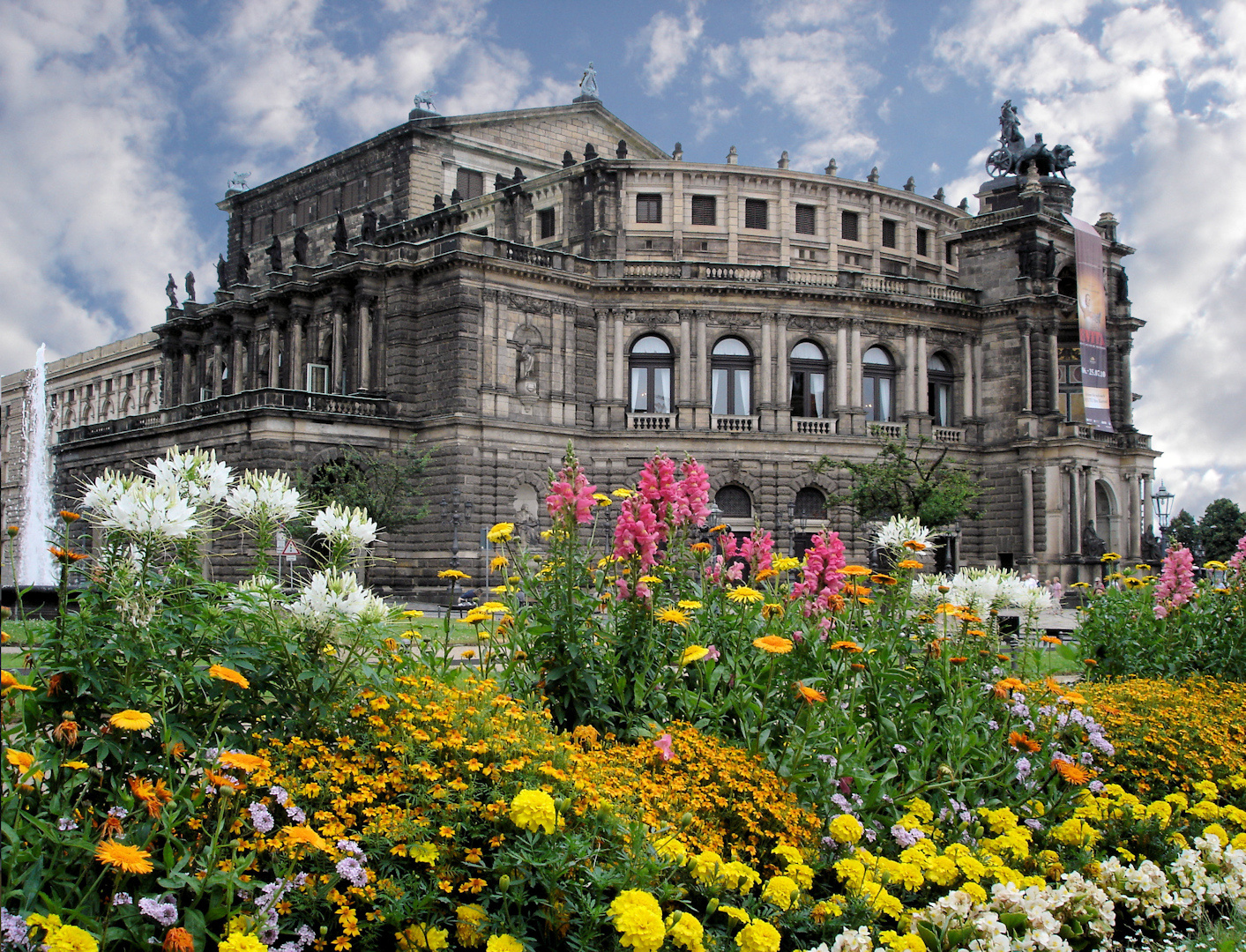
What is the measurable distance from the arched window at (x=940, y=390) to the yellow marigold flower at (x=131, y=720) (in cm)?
4441

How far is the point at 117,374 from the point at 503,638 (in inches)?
2787

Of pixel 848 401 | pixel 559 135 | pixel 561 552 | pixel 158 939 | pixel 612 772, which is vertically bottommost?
pixel 158 939

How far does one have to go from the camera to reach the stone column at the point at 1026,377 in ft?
146

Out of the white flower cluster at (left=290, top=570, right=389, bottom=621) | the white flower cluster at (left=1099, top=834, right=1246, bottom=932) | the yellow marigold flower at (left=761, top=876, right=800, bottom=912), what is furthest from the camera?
the white flower cluster at (left=1099, top=834, right=1246, bottom=932)

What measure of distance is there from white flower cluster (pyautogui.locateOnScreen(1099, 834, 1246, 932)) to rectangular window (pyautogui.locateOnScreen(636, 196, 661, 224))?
132ft

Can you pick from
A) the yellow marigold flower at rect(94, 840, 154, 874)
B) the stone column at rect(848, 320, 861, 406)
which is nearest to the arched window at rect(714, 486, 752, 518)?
the stone column at rect(848, 320, 861, 406)

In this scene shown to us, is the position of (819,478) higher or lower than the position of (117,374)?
lower

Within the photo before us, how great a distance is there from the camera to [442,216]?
47.2 metres

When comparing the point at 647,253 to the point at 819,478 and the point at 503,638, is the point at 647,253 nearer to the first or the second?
the point at 819,478

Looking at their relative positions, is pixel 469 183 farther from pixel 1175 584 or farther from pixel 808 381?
pixel 1175 584

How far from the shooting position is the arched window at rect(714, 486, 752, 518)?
41875 millimetres

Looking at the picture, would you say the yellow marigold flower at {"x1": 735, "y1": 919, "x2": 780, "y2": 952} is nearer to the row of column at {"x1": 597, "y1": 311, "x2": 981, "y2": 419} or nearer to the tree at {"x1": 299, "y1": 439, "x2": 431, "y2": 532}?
the tree at {"x1": 299, "y1": 439, "x2": 431, "y2": 532}

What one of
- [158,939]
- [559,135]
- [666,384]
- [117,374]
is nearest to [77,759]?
[158,939]

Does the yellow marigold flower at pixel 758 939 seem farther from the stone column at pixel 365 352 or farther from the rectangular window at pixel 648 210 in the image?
the rectangular window at pixel 648 210
